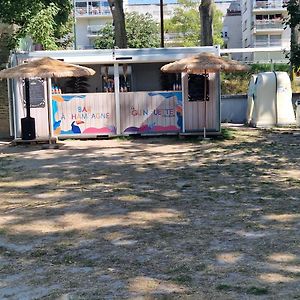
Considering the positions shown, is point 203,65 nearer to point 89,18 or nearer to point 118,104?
point 118,104

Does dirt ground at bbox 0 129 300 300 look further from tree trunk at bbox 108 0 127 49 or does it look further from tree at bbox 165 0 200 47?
tree at bbox 165 0 200 47

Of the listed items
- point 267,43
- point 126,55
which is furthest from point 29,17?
point 267,43

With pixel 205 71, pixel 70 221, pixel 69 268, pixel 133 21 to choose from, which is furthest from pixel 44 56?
pixel 133 21

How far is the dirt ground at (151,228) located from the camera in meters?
4.21

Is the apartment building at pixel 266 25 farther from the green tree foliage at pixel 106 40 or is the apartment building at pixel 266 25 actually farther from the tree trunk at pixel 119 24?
the tree trunk at pixel 119 24

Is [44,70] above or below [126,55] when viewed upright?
below

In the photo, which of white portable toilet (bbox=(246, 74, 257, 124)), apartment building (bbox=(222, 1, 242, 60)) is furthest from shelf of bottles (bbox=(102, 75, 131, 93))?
apartment building (bbox=(222, 1, 242, 60))

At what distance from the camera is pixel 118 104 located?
1567 cm

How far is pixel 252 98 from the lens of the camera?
66.3 ft

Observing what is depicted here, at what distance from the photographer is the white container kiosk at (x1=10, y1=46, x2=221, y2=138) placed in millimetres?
15398

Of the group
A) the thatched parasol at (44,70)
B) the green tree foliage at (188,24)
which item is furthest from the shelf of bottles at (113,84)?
the green tree foliage at (188,24)

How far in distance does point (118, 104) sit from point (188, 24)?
4652 centimetres

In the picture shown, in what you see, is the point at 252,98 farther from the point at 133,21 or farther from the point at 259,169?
the point at 133,21

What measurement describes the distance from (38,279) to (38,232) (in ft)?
5.04
